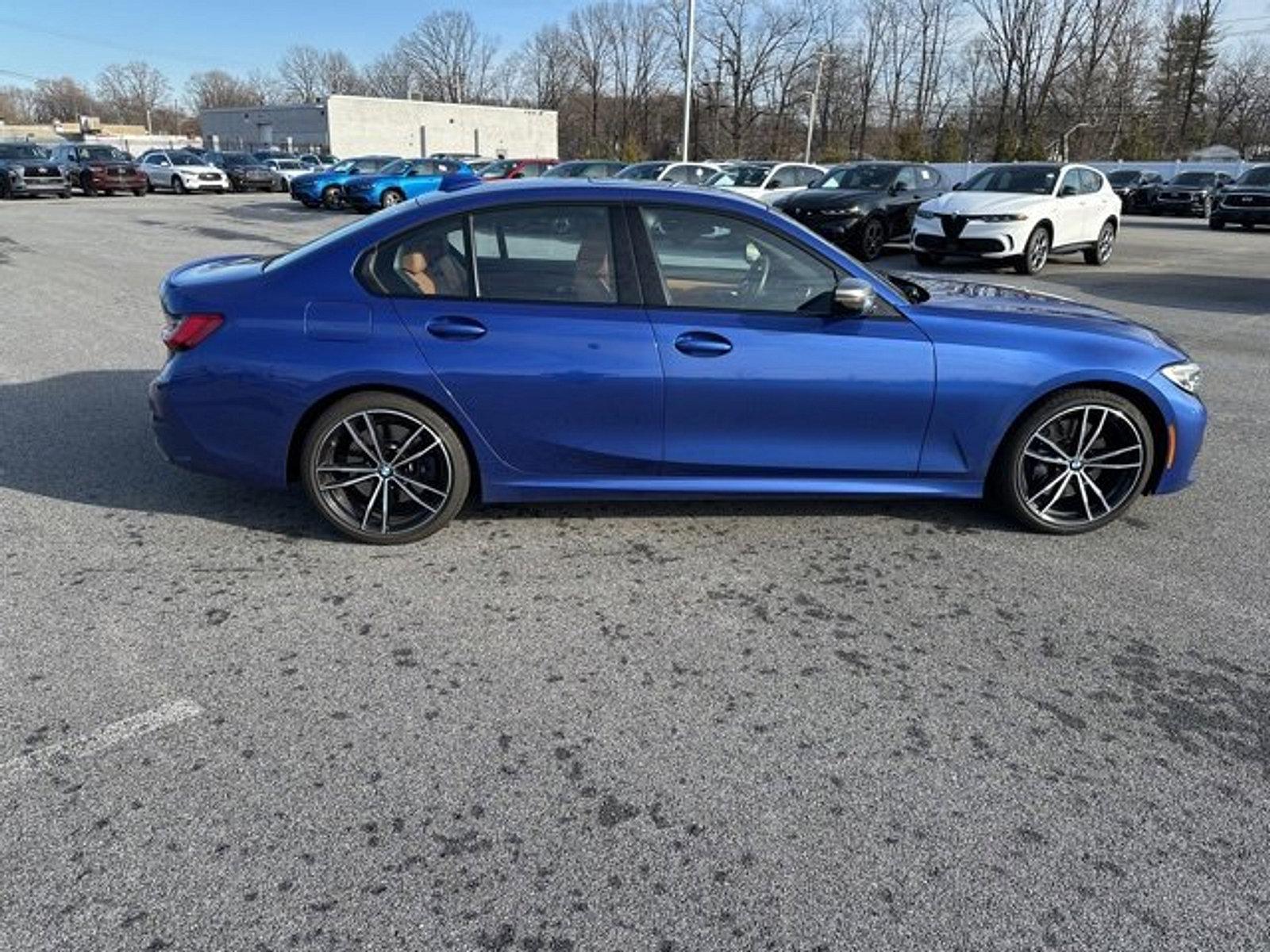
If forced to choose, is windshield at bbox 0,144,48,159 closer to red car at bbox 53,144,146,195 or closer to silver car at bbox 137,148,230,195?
red car at bbox 53,144,146,195

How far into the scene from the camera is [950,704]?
2873 millimetres

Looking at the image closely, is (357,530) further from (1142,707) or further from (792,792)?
(1142,707)

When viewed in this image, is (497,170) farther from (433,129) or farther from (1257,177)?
(433,129)

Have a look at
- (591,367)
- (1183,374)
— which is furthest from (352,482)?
(1183,374)

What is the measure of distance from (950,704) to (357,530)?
2.59m

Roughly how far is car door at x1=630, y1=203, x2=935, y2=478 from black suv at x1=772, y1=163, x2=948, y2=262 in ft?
38.1

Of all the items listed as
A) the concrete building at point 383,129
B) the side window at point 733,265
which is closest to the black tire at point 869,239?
the side window at point 733,265

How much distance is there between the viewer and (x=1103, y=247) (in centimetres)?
1543

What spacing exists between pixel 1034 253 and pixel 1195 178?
23151 millimetres

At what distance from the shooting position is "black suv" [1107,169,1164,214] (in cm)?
3209

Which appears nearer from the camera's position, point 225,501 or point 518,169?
point 225,501

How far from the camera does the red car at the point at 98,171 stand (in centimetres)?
3048

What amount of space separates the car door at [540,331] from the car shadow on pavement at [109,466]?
3.73ft

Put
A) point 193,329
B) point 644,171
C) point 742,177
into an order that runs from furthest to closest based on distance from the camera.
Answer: point 644,171, point 742,177, point 193,329
